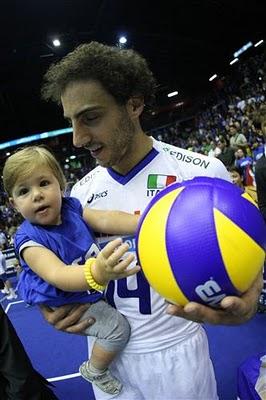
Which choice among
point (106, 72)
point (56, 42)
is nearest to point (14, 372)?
point (106, 72)

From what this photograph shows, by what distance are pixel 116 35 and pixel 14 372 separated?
15.3 meters

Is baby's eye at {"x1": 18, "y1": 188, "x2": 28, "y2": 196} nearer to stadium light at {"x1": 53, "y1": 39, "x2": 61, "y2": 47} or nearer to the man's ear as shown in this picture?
the man's ear

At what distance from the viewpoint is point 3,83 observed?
17.7 meters

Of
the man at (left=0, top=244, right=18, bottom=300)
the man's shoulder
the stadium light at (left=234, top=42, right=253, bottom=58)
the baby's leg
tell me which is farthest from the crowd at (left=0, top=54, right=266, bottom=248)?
the baby's leg

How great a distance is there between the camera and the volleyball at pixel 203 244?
958mm

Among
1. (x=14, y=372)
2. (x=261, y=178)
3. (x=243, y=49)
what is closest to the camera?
(x=14, y=372)

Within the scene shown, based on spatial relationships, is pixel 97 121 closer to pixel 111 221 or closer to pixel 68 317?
pixel 111 221

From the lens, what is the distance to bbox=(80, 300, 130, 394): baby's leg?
4.83 feet

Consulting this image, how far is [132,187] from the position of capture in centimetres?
154

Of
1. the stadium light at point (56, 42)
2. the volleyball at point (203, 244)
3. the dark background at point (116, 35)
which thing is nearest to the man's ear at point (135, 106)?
the volleyball at point (203, 244)

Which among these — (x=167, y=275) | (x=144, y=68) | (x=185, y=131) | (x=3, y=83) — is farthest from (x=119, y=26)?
(x=167, y=275)

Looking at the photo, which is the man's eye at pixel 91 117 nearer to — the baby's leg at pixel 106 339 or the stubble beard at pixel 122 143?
the stubble beard at pixel 122 143

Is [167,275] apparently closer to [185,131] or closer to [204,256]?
[204,256]

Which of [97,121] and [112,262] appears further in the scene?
[97,121]
